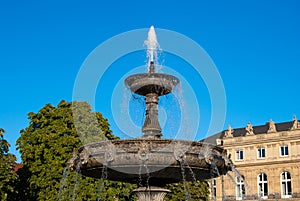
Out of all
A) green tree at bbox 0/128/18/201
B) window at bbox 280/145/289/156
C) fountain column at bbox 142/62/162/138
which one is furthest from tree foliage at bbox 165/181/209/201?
fountain column at bbox 142/62/162/138

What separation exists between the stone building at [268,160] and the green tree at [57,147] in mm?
25142

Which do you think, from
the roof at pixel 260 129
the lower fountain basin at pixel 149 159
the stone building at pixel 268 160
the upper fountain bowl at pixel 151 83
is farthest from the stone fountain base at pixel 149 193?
the roof at pixel 260 129

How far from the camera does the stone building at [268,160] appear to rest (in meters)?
56.2

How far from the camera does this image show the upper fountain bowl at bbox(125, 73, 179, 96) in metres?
14.0

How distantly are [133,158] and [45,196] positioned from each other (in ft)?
65.8

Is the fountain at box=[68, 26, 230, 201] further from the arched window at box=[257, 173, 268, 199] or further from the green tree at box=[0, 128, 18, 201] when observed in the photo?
the arched window at box=[257, 173, 268, 199]

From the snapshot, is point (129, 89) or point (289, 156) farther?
point (289, 156)

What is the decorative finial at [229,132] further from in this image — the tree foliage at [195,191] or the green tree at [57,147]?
the green tree at [57,147]

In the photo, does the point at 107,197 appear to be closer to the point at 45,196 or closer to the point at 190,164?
the point at 45,196

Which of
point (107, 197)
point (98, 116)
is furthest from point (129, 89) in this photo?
point (98, 116)

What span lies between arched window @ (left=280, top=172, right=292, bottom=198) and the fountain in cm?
4519

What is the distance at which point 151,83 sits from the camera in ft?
46.1

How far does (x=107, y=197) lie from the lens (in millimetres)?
31469

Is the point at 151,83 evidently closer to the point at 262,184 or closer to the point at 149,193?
the point at 149,193
